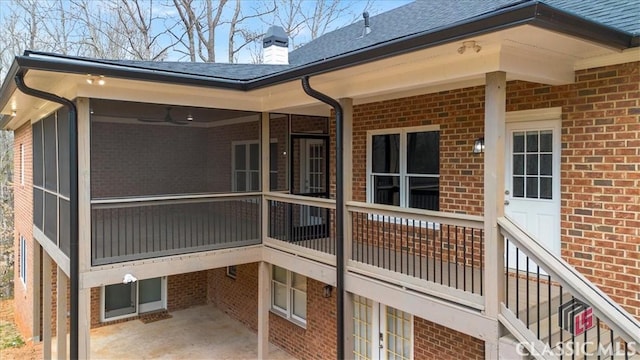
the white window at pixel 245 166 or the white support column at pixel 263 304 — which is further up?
the white window at pixel 245 166

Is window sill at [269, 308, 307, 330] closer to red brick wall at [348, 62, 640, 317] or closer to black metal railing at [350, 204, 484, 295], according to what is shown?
black metal railing at [350, 204, 484, 295]

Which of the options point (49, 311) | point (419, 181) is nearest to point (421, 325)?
point (419, 181)

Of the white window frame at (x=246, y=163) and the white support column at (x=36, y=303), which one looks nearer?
the white window frame at (x=246, y=163)

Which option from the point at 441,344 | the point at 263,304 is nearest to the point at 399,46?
the point at 441,344

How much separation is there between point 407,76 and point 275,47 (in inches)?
245

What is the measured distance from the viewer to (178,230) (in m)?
7.22

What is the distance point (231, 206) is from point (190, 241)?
111 centimetres

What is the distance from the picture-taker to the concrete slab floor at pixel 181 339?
9344mm

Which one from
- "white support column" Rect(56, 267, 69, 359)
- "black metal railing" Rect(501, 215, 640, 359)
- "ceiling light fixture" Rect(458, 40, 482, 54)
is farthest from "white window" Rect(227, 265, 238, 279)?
"ceiling light fixture" Rect(458, 40, 482, 54)

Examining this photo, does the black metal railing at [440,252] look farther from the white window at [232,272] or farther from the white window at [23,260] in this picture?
the white window at [23,260]

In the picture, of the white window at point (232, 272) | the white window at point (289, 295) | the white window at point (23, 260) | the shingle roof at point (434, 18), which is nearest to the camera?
the shingle roof at point (434, 18)

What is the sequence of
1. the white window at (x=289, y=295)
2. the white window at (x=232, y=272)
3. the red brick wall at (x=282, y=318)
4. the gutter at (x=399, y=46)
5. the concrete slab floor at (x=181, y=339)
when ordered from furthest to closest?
the white window at (x=232, y=272) → the concrete slab floor at (x=181, y=339) → the white window at (x=289, y=295) → the red brick wall at (x=282, y=318) → the gutter at (x=399, y=46)

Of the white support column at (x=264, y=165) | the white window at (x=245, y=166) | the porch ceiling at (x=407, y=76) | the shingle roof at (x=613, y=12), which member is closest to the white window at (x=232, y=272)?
the white window at (x=245, y=166)

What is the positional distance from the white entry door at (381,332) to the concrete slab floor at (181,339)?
7.00ft
